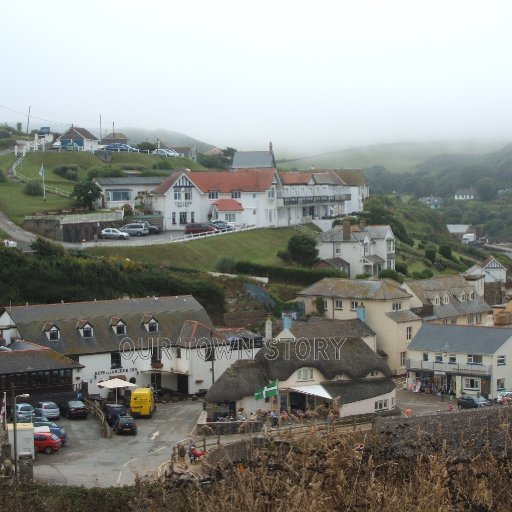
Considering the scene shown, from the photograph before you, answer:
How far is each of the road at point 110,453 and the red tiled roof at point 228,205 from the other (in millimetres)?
30920

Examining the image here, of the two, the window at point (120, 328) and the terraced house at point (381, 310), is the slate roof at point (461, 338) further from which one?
the window at point (120, 328)

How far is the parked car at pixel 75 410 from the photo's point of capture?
3656 cm

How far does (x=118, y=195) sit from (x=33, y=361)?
32495 mm

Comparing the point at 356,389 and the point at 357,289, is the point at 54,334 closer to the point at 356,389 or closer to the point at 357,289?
the point at 356,389

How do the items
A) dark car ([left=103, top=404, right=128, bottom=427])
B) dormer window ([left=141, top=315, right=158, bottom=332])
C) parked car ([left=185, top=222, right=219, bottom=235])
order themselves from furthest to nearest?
parked car ([left=185, top=222, right=219, bottom=235]) < dormer window ([left=141, top=315, right=158, bottom=332]) < dark car ([left=103, top=404, right=128, bottom=427])

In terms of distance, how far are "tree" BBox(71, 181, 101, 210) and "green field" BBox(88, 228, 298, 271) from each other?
27.6 feet

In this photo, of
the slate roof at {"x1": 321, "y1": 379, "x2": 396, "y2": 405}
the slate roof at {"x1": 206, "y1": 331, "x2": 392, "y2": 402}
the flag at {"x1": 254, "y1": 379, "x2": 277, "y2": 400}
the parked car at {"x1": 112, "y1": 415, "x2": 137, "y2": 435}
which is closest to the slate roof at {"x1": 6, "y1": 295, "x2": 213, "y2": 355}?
the slate roof at {"x1": 206, "y1": 331, "x2": 392, "y2": 402}

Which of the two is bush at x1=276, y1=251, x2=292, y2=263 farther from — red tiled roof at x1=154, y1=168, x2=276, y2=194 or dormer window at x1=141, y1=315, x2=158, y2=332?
dormer window at x1=141, y1=315, x2=158, y2=332

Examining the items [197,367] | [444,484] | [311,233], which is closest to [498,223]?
[311,233]

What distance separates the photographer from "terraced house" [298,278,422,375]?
1871 inches

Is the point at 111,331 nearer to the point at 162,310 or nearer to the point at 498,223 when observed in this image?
the point at 162,310

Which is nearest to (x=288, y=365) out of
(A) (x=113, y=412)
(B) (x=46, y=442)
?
(A) (x=113, y=412)

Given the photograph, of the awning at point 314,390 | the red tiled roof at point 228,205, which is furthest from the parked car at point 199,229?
the awning at point 314,390

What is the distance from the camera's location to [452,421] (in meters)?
32.8
